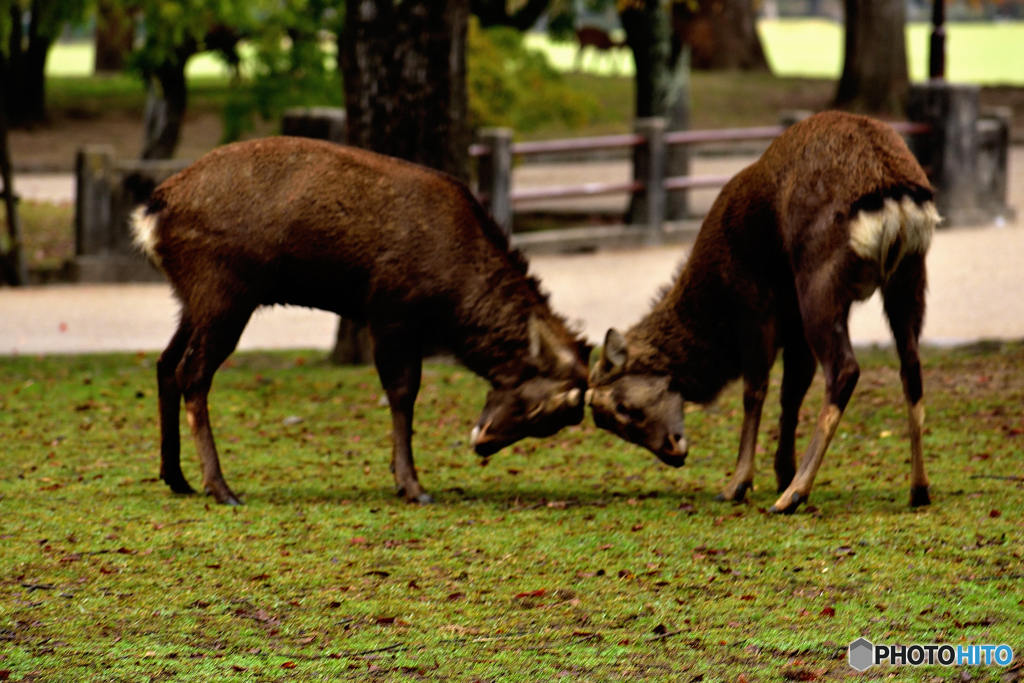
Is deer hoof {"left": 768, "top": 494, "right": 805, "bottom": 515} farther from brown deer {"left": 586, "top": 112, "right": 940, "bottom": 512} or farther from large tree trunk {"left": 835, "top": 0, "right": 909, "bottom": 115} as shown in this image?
large tree trunk {"left": 835, "top": 0, "right": 909, "bottom": 115}

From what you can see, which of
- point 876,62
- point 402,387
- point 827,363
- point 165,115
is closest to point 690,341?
point 827,363

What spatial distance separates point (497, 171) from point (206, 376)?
9015 mm

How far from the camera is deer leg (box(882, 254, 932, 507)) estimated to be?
246 inches

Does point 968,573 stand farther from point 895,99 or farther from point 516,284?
point 895,99

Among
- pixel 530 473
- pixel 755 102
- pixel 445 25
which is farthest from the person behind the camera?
pixel 755 102

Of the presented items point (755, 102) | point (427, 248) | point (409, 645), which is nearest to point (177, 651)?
point (409, 645)

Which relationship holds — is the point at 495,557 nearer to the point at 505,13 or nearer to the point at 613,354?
the point at 613,354

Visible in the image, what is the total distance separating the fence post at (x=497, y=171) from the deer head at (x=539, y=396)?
8.62 meters

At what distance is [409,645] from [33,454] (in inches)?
151

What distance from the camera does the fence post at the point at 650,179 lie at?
16.9 m

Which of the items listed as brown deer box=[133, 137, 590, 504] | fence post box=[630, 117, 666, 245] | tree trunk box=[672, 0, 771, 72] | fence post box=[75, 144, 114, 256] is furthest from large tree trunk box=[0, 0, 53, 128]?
brown deer box=[133, 137, 590, 504]

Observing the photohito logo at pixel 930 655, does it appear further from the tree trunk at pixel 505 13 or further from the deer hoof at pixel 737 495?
the tree trunk at pixel 505 13

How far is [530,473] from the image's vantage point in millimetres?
7605

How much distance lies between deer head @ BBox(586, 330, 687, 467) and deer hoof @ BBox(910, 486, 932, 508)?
105cm
